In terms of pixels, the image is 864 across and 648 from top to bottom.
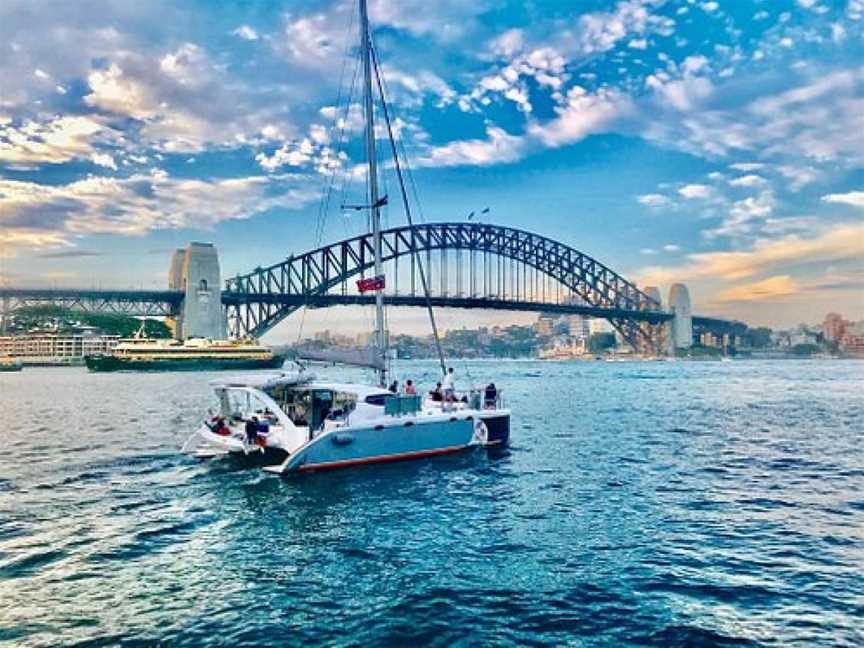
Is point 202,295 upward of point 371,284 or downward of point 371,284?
upward

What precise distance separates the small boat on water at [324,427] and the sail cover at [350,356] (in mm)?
1349

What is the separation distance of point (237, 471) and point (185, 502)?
3714 mm

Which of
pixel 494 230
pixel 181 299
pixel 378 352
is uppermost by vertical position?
pixel 494 230

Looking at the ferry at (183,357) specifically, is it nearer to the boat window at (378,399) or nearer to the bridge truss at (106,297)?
the bridge truss at (106,297)

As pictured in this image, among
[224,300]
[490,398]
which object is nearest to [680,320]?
[224,300]

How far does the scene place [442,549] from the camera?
1138 cm

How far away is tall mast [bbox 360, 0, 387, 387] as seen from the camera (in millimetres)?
22250

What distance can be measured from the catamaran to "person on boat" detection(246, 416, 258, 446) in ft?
0.09

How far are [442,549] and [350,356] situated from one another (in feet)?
37.7

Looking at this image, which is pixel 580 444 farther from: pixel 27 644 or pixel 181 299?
pixel 181 299

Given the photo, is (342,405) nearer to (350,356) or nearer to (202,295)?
(350,356)

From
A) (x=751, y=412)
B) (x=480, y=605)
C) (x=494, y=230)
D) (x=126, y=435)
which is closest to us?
(x=480, y=605)

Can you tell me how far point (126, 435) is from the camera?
2603 centimetres

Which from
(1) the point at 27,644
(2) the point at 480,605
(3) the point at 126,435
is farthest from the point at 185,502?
(3) the point at 126,435
